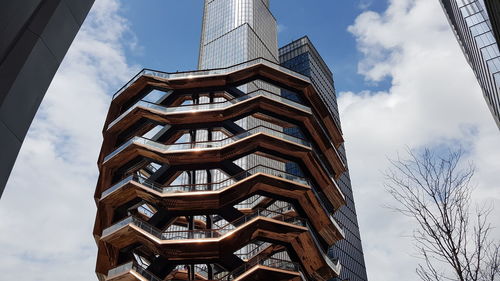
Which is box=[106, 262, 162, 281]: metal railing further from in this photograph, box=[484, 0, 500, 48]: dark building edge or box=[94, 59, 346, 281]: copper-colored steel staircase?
box=[484, 0, 500, 48]: dark building edge

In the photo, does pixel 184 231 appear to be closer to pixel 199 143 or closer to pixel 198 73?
pixel 199 143

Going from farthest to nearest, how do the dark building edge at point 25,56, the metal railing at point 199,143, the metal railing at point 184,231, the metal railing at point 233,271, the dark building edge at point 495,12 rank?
the metal railing at point 199,143 → the metal railing at point 184,231 → the metal railing at point 233,271 → the dark building edge at point 495,12 → the dark building edge at point 25,56

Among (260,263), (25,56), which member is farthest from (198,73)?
(25,56)

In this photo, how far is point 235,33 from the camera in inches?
4097

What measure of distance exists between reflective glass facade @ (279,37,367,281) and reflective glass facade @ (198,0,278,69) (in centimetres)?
1484

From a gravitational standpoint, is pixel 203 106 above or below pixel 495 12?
above

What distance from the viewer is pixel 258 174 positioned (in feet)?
112

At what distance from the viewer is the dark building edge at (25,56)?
241 inches

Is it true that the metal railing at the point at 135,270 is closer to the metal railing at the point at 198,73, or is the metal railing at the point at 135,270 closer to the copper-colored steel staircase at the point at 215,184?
the copper-colored steel staircase at the point at 215,184

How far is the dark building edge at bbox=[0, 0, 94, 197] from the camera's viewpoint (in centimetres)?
613

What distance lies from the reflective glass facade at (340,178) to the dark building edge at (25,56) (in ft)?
312

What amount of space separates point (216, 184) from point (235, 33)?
7532 cm

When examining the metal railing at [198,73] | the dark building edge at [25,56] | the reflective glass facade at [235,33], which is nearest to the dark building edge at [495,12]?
the dark building edge at [25,56]

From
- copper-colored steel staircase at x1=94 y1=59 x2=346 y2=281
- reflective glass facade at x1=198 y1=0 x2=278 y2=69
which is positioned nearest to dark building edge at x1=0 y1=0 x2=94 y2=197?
copper-colored steel staircase at x1=94 y1=59 x2=346 y2=281
